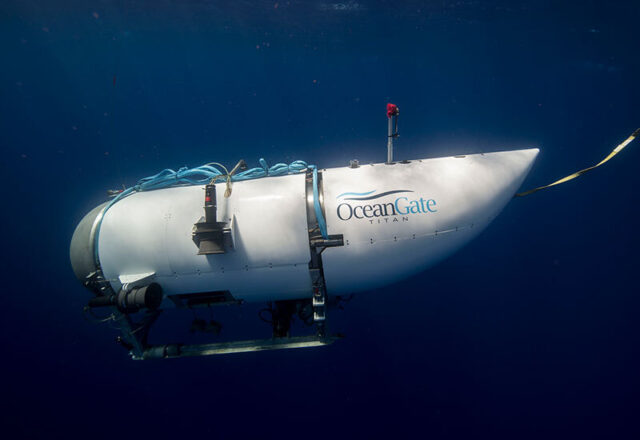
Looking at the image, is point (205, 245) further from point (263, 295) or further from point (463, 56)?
point (463, 56)

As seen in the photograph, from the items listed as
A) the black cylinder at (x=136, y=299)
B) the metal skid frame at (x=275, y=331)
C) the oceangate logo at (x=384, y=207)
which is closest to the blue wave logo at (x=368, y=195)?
the oceangate logo at (x=384, y=207)

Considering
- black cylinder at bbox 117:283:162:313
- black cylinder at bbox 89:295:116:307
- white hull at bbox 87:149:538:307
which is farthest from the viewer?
A: black cylinder at bbox 89:295:116:307

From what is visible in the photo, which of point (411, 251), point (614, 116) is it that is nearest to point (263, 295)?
point (411, 251)

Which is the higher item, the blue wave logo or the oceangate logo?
the blue wave logo

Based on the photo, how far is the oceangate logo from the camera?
1.75 m

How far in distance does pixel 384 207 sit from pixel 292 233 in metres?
0.77

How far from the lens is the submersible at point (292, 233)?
1.74m

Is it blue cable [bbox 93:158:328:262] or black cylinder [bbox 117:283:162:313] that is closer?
black cylinder [bbox 117:283:162:313]

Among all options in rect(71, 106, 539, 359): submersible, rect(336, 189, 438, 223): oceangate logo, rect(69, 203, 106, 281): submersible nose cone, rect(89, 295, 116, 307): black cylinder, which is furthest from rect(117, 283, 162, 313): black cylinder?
rect(336, 189, 438, 223): oceangate logo

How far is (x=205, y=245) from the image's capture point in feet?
5.51

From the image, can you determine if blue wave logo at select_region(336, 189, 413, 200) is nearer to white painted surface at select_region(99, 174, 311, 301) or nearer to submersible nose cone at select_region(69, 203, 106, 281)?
white painted surface at select_region(99, 174, 311, 301)

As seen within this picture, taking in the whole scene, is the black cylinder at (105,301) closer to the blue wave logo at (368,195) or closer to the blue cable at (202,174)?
the blue cable at (202,174)

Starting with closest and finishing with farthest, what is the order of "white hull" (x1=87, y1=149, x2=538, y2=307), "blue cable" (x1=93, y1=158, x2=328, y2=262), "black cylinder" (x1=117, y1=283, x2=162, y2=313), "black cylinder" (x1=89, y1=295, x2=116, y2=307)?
1. "black cylinder" (x1=117, y1=283, x2=162, y2=313)
2. "white hull" (x1=87, y1=149, x2=538, y2=307)
3. "black cylinder" (x1=89, y1=295, x2=116, y2=307)
4. "blue cable" (x1=93, y1=158, x2=328, y2=262)

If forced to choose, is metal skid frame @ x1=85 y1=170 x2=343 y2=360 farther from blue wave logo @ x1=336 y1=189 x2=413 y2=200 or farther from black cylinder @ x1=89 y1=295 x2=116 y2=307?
blue wave logo @ x1=336 y1=189 x2=413 y2=200
